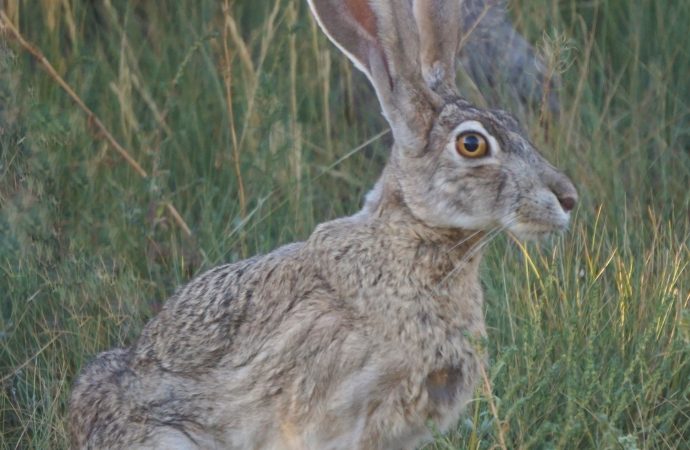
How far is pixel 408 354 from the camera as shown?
4438 mm

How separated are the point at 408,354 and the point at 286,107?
2.51 m

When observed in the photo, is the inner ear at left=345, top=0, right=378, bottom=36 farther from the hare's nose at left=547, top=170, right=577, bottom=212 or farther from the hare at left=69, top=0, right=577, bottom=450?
the hare's nose at left=547, top=170, right=577, bottom=212

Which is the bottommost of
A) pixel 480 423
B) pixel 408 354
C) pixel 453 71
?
pixel 480 423

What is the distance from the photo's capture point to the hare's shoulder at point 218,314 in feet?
15.7

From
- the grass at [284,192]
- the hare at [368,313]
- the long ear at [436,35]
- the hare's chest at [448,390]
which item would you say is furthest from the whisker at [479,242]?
the long ear at [436,35]

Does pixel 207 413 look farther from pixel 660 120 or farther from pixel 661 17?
pixel 661 17

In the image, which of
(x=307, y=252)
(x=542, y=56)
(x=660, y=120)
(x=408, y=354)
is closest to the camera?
(x=408, y=354)

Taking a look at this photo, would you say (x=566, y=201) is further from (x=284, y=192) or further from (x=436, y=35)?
(x=284, y=192)

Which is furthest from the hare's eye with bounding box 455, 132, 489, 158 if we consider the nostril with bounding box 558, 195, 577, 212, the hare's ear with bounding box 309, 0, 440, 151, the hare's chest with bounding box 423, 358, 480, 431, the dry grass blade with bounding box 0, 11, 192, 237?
the dry grass blade with bounding box 0, 11, 192, 237

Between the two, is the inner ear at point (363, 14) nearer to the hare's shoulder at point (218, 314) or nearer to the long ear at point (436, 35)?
the long ear at point (436, 35)

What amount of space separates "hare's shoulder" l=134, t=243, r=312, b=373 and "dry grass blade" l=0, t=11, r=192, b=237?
117 centimetres

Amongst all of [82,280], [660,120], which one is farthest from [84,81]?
[660,120]

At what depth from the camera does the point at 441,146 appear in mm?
4621

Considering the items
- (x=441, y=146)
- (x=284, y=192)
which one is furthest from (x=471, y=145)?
(x=284, y=192)
